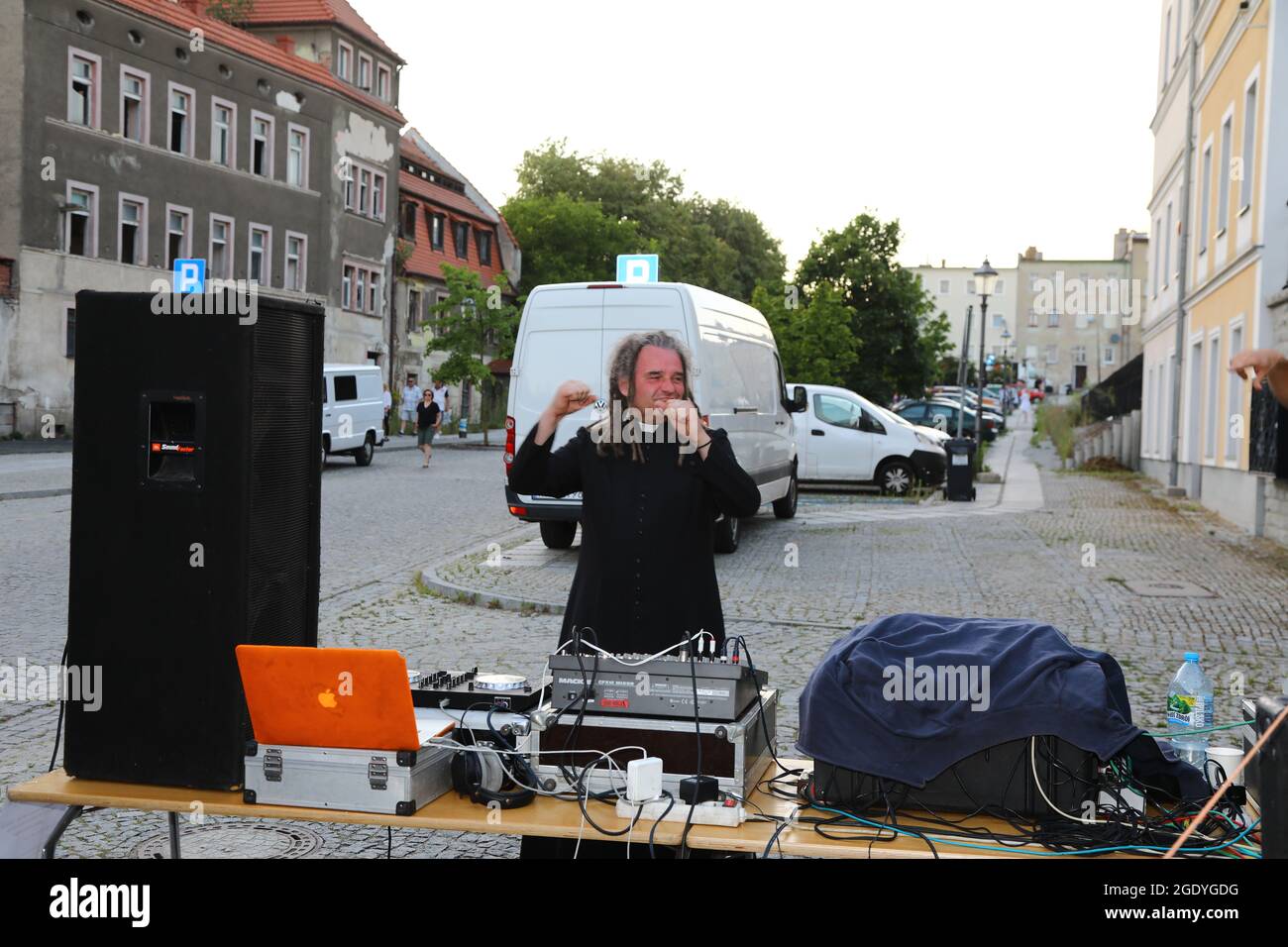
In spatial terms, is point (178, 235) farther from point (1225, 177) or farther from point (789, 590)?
point (789, 590)

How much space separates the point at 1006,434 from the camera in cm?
5928

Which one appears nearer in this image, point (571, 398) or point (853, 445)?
point (571, 398)

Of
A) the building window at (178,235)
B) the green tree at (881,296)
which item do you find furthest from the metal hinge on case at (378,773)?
the green tree at (881,296)

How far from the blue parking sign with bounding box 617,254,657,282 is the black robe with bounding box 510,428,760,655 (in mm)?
7729

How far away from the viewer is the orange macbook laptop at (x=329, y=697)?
3.37 metres

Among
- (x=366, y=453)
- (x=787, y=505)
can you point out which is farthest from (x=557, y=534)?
(x=366, y=453)

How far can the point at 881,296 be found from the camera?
50.3m

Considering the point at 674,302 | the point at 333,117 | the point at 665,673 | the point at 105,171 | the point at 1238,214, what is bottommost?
the point at 665,673

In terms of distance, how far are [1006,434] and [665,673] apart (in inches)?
2275

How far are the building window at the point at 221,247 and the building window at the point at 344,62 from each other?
9.77m

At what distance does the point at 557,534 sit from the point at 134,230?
2679 centimetres

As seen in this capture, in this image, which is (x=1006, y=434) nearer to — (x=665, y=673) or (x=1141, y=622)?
(x=1141, y=622)

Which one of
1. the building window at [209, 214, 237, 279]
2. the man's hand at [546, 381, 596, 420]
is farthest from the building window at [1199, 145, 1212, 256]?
the building window at [209, 214, 237, 279]

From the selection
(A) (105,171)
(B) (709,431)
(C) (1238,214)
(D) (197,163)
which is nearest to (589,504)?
(B) (709,431)
